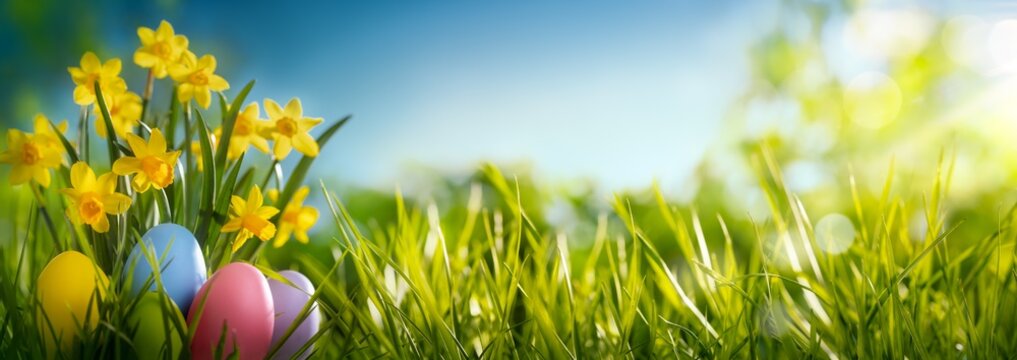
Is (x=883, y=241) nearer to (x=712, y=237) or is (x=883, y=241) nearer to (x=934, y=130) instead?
(x=712, y=237)

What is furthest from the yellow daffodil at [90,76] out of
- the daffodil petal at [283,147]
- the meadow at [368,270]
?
the daffodil petal at [283,147]

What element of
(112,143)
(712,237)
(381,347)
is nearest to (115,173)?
(112,143)

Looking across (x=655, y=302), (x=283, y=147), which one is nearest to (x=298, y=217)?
(x=283, y=147)

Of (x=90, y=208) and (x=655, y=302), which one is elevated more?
(x=90, y=208)

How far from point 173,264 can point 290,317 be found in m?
0.08

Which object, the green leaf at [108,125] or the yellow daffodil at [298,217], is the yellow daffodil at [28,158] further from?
the yellow daffodil at [298,217]

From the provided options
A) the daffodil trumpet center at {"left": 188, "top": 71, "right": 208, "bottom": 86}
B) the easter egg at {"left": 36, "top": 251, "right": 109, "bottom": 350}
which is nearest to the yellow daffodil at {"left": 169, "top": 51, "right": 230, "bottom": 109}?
the daffodil trumpet center at {"left": 188, "top": 71, "right": 208, "bottom": 86}

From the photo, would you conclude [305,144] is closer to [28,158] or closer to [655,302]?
[28,158]

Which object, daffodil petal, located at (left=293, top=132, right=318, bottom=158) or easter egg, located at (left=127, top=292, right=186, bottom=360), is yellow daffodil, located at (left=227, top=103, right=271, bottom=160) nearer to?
daffodil petal, located at (left=293, top=132, right=318, bottom=158)

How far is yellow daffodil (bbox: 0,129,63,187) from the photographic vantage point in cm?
46

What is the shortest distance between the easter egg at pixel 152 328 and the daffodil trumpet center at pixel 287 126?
13 centimetres

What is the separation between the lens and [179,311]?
1.37ft

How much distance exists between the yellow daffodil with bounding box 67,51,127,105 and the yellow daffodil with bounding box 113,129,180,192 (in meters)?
0.08

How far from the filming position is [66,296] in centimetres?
42
